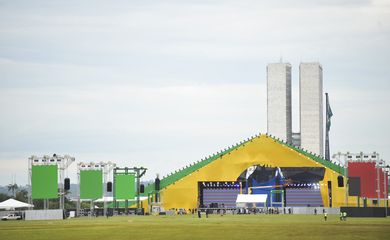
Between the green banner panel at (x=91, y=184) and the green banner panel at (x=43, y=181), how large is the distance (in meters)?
6.74

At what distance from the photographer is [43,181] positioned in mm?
116688

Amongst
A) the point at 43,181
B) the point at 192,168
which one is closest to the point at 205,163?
the point at 192,168

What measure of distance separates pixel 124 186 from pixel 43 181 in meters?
15.6

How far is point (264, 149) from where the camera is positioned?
14412cm

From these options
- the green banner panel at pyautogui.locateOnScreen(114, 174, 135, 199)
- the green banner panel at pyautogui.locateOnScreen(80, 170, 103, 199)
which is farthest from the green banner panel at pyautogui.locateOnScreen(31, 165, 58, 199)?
the green banner panel at pyautogui.locateOnScreen(114, 174, 135, 199)

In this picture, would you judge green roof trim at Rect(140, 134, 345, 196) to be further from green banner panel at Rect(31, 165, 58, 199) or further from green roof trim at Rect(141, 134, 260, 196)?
green banner panel at Rect(31, 165, 58, 199)

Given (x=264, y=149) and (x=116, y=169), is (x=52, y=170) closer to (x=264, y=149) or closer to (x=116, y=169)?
(x=116, y=169)

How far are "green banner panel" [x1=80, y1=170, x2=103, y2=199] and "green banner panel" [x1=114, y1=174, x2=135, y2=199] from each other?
15.5ft

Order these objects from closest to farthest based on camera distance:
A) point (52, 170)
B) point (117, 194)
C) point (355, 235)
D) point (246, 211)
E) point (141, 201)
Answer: point (355, 235), point (52, 170), point (117, 194), point (246, 211), point (141, 201)

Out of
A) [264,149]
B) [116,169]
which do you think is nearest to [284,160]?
[264,149]

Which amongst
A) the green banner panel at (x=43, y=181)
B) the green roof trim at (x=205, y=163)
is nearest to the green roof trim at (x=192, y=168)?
the green roof trim at (x=205, y=163)

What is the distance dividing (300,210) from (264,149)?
1441cm

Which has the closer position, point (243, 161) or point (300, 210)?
point (300, 210)

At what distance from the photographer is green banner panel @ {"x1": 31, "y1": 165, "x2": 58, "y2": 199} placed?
116m
